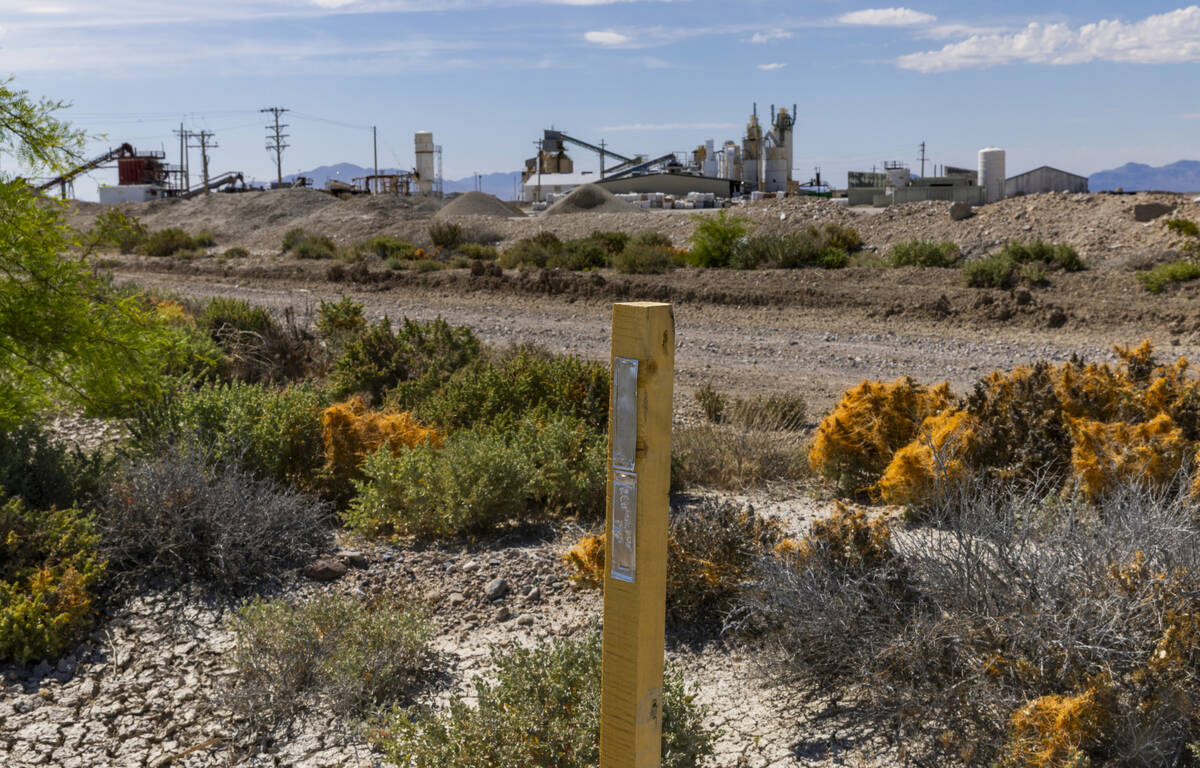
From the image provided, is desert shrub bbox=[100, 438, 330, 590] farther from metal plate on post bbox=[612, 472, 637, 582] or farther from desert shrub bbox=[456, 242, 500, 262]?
desert shrub bbox=[456, 242, 500, 262]

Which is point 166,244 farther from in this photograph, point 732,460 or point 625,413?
point 625,413

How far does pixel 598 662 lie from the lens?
3537 millimetres

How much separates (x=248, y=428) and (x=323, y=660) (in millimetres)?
2769

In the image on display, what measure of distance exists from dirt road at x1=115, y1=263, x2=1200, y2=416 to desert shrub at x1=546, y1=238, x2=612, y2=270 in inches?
133

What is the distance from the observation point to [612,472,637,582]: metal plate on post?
7.69 feet

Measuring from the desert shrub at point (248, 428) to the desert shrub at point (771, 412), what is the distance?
136 inches

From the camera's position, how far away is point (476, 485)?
5.75 meters

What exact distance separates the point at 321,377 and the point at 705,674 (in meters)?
7.53

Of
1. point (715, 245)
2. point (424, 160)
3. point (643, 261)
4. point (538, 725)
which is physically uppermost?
point (424, 160)

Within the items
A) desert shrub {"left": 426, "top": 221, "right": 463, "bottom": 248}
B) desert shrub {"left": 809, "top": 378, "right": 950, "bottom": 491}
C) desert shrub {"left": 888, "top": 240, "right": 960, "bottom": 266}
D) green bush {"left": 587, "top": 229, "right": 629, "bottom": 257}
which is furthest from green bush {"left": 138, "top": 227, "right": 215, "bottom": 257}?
desert shrub {"left": 809, "top": 378, "right": 950, "bottom": 491}

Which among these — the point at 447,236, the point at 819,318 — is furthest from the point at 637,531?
the point at 447,236

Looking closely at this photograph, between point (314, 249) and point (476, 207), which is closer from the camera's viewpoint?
point (314, 249)

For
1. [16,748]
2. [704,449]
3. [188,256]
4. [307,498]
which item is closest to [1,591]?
[16,748]

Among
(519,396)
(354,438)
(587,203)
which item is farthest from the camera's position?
(587,203)
